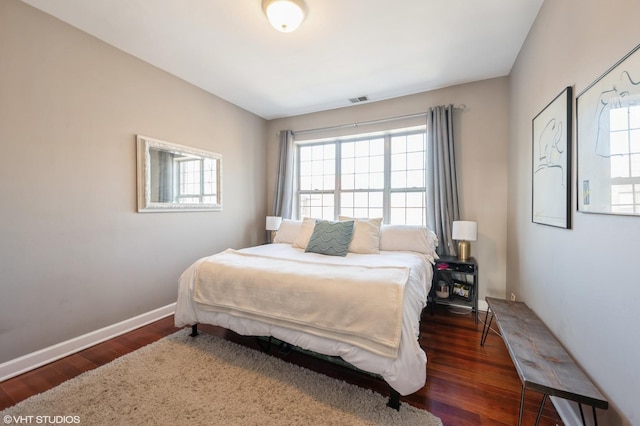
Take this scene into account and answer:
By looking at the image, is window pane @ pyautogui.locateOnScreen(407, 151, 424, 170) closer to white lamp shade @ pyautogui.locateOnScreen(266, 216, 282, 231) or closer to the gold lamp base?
the gold lamp base

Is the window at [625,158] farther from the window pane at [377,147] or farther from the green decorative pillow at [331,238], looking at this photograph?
the window pane at [377,147]

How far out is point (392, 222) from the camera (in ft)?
11.8

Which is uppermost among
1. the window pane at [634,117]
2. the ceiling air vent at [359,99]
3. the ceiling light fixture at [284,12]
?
the ceiling air vent at [359,99]

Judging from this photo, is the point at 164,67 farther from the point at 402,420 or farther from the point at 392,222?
the point at 402,420

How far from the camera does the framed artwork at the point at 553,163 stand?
146cm

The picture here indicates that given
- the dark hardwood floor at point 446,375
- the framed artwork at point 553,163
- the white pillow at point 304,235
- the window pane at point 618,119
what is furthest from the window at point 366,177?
the window pane at point 618,119

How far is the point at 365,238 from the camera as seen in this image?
282cm

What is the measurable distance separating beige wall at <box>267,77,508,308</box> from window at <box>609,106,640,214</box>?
2.01 metres

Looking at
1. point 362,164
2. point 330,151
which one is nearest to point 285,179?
point 330,151

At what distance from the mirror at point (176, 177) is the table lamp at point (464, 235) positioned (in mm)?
2969

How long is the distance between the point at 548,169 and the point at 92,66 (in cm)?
374

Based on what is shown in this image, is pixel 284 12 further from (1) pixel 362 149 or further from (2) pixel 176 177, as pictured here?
(1) pixel 362 149

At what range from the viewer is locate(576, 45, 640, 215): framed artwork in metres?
0.95

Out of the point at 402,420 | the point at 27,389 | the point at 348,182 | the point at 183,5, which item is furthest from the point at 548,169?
the point at 27,389
